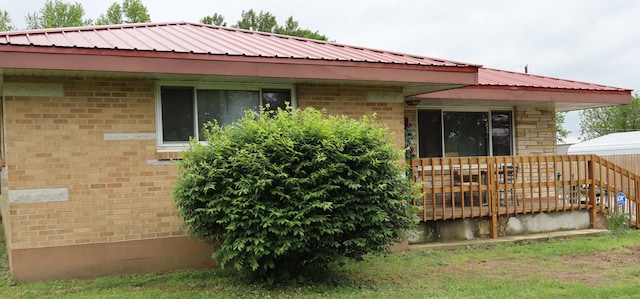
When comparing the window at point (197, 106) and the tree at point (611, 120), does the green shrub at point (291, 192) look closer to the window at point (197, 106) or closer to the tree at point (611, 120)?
the window at point (197, 106)

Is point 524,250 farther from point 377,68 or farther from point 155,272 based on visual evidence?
point 155,272

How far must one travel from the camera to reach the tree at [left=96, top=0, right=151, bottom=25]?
39.7 meters

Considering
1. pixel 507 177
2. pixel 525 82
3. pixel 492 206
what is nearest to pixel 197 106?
pixel 492 206

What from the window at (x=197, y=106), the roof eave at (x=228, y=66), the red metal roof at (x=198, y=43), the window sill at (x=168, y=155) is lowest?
the window sill at (x=168, y=155)

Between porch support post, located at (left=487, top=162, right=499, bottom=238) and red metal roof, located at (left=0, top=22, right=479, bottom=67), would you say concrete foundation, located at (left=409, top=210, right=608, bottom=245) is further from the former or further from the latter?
red metal roof, located at (left=0, top=22, right=479, bottom=67)

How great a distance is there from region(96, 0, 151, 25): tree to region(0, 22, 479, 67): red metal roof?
3148 cm

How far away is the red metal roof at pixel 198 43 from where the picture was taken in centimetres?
721

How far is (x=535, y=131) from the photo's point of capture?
13016 millimetres

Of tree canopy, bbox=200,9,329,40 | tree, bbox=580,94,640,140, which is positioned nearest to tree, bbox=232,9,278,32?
tree canopy, bbox=200,9,329,40

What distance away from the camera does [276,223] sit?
616 centimetres

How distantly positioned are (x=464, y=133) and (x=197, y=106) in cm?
663

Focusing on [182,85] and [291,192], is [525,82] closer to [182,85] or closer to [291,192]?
[182,85]

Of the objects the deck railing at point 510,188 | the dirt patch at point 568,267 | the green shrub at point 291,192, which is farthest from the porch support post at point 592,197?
the green shrub at point 291,192

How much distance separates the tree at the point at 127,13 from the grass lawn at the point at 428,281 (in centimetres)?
3357
